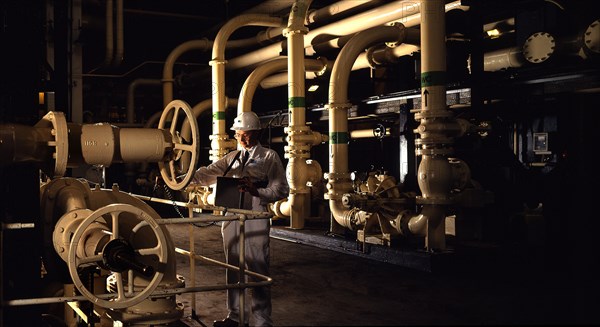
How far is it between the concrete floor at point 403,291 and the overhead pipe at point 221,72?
3.59m

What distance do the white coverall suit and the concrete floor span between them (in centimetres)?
35

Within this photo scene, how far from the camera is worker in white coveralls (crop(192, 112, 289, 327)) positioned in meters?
4.75

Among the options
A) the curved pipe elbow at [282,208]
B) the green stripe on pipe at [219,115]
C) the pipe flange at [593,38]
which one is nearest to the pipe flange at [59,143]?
the pipe flange at [593,38]

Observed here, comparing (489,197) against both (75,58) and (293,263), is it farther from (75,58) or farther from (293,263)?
(75,58)

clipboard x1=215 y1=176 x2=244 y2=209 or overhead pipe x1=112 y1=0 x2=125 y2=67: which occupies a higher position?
overhead pipe x1=112 y1=0 x2=125 y2=67

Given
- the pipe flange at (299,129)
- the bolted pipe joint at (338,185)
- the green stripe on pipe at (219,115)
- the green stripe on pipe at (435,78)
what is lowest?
the bolted pipe joint at (338,185)

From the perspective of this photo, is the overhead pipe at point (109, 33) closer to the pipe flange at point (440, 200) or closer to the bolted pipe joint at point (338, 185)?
the bolted pipe joint at point (338, 185)

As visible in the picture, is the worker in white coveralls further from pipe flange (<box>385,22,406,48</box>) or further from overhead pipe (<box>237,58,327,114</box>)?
overhead pipe (<box>237,58,327,114</box>)

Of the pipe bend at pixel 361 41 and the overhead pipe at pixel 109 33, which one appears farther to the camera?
the overhead pipe at pixel 109 33

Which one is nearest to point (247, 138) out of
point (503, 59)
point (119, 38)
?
point (503, 59)

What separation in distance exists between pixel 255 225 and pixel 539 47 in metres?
3.79

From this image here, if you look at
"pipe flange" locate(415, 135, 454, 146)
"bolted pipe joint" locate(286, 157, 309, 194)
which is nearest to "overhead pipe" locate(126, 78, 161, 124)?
"bolted pipe joint" locate(286, 157, 309, 194)

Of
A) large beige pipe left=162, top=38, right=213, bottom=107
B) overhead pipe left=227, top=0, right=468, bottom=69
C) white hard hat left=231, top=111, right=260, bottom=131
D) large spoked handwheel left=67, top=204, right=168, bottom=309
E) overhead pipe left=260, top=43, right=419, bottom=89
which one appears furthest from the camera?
large beige pipe left=162, top=38, right=213, bottom=107

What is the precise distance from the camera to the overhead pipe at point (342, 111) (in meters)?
8.14
